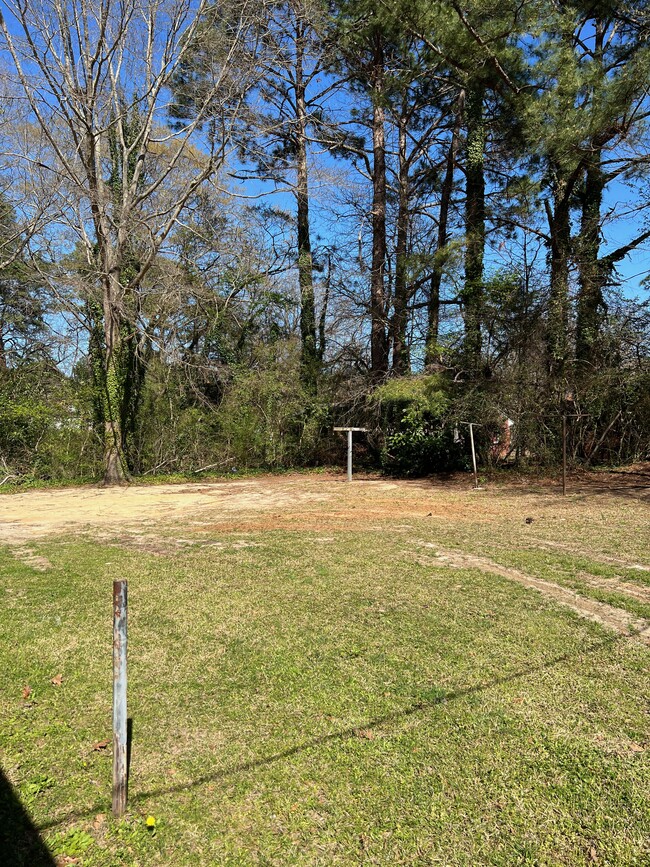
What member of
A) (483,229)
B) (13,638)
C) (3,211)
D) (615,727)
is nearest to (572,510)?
(615,727)

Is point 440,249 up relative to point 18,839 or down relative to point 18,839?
up

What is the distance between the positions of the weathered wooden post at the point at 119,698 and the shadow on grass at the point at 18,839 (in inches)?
10.3

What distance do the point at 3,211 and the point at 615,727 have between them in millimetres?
17222

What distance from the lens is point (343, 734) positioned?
2570mm

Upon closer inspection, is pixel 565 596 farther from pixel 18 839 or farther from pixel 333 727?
pixel 18 839

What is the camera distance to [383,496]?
10789 mm

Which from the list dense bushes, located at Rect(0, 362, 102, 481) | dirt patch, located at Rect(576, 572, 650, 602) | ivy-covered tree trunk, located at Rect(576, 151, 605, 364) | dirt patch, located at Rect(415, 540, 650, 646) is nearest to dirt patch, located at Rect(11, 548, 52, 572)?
dirt patch, located at Rect(415, 540, 650, 646)

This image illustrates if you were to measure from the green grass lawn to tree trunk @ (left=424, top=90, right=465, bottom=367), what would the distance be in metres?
10.6

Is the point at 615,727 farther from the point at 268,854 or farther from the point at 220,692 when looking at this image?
the point at 220,692

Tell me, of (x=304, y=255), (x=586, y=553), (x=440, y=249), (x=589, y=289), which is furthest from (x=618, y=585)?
(x=304, y=255)

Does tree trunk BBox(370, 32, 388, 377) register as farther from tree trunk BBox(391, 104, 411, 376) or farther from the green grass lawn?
the green grass lawn

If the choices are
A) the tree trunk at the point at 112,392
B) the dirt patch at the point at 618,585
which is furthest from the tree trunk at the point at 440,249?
the dirt patch at the point at 618,585

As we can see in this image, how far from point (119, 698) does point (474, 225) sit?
14.5 metres

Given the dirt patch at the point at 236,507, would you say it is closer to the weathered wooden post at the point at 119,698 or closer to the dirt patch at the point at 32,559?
the dirt patch at the point at 32,559
